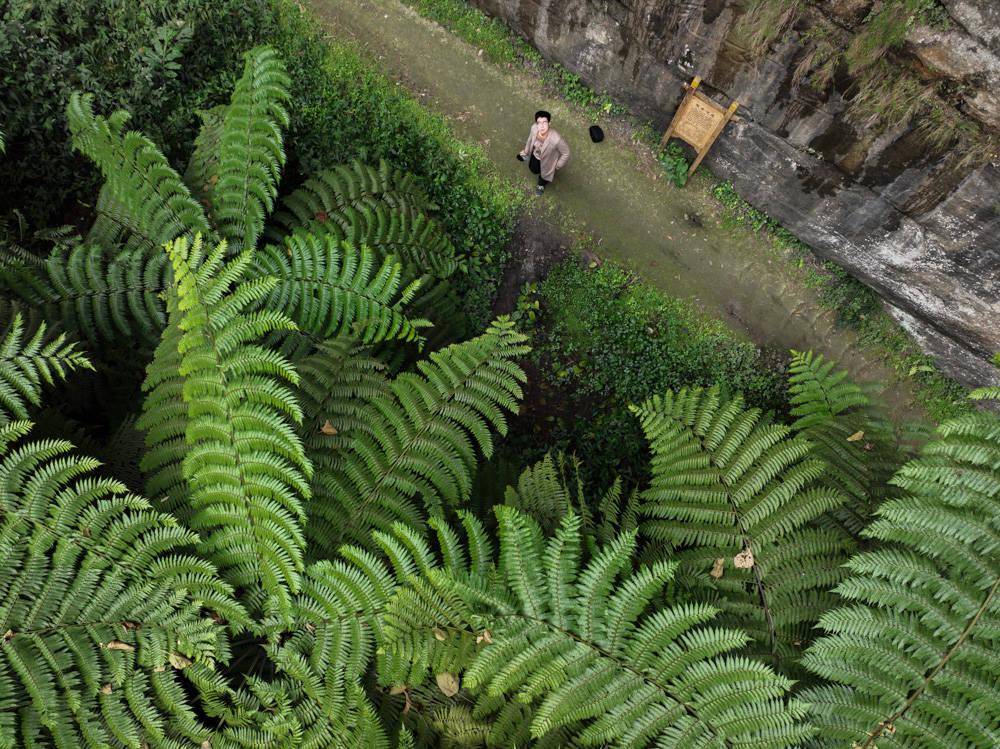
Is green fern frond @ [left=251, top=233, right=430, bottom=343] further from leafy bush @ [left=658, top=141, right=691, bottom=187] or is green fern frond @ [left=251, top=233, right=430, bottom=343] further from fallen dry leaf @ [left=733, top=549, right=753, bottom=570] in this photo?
leafy bush @ [left=658, top=141, right=691, bottom=187]

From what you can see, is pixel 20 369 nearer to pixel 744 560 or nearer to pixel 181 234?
pixel 181 234

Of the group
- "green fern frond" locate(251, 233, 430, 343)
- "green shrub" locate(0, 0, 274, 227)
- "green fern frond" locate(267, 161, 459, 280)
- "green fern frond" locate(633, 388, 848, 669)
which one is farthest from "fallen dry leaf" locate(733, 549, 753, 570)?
"green shrub" locate(0, 0, 274, 227)

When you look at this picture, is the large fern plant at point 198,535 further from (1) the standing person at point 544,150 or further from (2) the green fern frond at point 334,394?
(1) the standing person at point 544,150

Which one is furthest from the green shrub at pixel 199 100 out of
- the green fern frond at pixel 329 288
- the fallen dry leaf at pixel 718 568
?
the fallen dry leaf at pixel 718 568

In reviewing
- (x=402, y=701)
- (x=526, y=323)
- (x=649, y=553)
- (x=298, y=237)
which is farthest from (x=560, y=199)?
(x=402, y=701)

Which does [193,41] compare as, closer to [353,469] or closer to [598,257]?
[598,257]

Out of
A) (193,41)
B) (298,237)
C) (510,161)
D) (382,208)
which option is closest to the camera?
(298,237)

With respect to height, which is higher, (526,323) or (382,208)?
(382,208)
